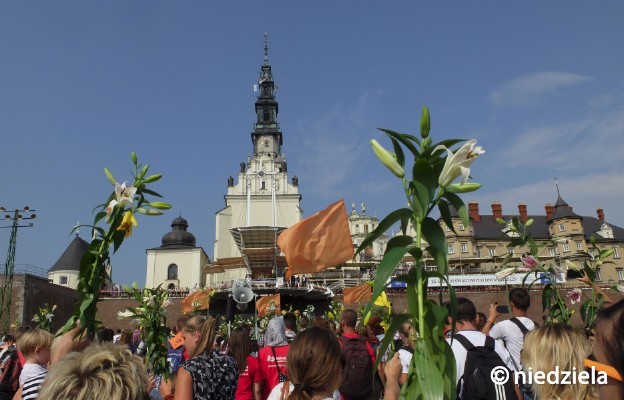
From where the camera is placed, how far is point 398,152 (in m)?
2.23

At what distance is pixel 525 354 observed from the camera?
2895mm

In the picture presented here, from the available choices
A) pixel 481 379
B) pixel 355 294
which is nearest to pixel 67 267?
pixel 355 294

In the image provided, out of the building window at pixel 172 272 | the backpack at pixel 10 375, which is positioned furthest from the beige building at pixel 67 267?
the backpack at pixel 10 375

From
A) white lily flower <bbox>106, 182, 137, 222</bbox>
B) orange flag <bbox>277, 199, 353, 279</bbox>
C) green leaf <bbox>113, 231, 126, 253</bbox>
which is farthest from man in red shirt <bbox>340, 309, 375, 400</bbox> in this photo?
white lily flower <bbox>106, 182, 137, 222</bbox>

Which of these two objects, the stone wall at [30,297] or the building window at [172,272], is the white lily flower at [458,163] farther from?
the building window at [172,272]

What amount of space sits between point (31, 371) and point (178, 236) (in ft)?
208

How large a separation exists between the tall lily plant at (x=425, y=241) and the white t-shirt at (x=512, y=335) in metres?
4.11

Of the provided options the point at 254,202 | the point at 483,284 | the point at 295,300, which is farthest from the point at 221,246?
the point at 483,284

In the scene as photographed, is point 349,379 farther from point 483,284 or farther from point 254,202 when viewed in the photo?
point 254,202

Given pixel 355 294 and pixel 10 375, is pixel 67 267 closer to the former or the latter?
pixel 355 294

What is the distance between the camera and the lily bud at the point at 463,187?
2.13 m

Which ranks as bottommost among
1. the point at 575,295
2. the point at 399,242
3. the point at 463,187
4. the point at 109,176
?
the point at 575,295

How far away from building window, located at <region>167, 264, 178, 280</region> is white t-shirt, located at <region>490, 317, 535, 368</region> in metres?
60.0

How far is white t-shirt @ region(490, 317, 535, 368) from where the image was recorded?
18.1 ft
